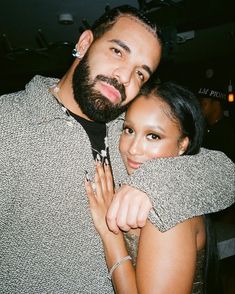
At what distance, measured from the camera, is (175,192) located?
1.23 metres

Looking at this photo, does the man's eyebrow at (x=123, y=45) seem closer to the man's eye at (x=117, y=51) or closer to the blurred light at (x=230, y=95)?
the man's eye at (x=117, y=51)

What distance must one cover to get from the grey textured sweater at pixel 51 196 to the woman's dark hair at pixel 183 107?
0.97 ft

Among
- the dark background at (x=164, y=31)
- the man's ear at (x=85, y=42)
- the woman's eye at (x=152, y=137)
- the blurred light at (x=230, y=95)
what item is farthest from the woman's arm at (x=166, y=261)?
the blurred light at (x=230, y=95)

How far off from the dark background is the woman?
1.62 ft

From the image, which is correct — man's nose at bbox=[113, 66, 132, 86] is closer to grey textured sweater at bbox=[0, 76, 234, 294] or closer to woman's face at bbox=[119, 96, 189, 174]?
woman's face at bbox=[119, 96, 189, 174]

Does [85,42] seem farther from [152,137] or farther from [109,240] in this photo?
[109,240]

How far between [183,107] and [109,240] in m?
0.81

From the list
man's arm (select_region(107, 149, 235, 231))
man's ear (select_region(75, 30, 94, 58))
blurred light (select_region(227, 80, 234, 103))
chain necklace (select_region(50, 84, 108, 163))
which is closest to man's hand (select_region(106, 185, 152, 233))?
man's arm (select_region(107, 149, 235, 231))

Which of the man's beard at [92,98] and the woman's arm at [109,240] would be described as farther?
the man's beard at [92,98]

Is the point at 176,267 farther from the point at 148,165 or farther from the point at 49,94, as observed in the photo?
the point at 49,94

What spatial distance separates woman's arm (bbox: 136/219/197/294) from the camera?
1.16m

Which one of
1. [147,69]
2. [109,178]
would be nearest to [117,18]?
[147,69]

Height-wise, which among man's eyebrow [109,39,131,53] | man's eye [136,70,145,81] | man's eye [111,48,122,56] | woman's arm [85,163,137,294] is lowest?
woman's arm [85,163,137,294]

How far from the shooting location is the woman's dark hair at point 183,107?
167cm
